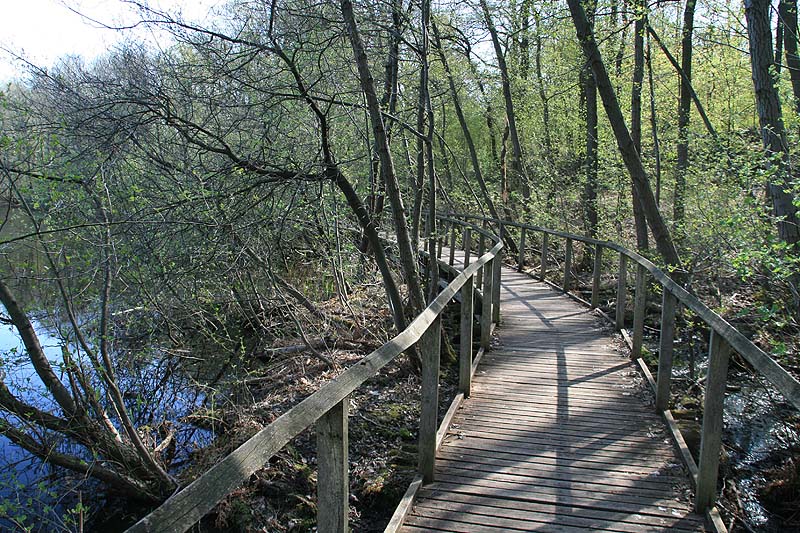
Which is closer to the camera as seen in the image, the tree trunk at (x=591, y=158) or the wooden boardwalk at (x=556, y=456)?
the wooden boardwalk at (x=556, y=456)

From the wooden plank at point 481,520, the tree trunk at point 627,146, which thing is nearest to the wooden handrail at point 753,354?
the wooden plank at point 481,520

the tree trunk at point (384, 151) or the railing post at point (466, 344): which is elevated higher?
the tree trunk at point (384, 151)

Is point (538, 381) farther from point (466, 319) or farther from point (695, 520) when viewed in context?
point (695, 520)

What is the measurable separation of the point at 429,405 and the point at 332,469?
1.65 m

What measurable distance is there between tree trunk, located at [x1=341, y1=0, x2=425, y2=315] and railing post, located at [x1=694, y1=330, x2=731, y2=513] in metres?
3.82

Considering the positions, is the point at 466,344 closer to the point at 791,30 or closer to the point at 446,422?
the point at 446,422

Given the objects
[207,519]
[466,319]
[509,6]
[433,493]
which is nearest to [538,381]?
[466,319]

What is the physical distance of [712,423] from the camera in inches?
134

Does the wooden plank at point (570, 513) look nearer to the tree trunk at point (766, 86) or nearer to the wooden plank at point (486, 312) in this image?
the wooden plank at point (486, 312)

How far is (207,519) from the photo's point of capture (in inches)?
211

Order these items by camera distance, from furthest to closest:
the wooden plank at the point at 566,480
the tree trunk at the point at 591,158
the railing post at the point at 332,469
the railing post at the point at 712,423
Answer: the tree trunk at the point at 591,158 < the wooden plank at the point at 566,480 < the railing post at the point at 712,423 < the railing post at the point at 332,469

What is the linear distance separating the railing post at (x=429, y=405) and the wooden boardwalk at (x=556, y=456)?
5.4 inches

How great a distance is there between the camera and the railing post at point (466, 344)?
17.3 feet

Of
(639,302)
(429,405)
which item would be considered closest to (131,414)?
(429,405)
